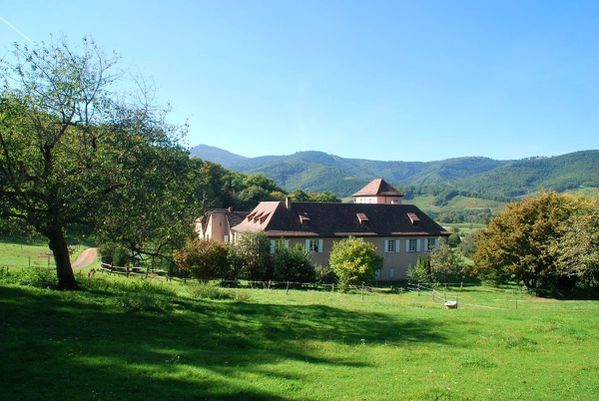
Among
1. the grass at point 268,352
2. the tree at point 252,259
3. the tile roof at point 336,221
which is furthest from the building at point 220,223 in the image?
the grass at point 268,352

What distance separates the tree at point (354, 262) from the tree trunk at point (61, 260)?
24132 mm

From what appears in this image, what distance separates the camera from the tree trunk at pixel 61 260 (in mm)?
17375

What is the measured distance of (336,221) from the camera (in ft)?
165

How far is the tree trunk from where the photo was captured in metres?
17.4

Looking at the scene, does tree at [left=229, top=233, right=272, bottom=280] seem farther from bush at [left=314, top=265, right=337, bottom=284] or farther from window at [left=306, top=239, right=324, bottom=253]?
window at [left=306, top=239, right=324, bottom=253]

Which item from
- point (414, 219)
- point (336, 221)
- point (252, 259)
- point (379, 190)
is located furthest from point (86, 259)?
point (379, 190)

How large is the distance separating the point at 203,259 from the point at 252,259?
5053 mm

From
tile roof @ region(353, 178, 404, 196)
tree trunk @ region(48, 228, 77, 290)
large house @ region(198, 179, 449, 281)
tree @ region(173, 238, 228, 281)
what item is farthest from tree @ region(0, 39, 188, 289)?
tile roof @ region(353, 178, 404, 196)

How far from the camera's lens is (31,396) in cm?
770

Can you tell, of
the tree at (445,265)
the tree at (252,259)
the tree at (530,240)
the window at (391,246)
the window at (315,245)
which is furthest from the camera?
the window at (391,246)

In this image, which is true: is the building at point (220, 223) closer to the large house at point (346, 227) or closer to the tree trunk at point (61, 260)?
the large house at point (346, 227)

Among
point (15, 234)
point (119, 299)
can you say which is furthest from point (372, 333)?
point (15, 234)

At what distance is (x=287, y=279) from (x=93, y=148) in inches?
998

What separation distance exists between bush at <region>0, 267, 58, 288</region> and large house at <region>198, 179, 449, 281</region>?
25.9m
